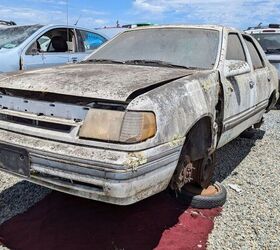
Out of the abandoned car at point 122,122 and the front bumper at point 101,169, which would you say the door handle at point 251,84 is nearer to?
the abandoned car at point 122,122

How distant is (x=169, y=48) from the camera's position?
12.6 ft

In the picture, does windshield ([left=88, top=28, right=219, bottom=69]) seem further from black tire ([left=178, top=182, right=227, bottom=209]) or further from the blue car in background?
the blue car in background

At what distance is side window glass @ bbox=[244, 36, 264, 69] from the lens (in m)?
4.92

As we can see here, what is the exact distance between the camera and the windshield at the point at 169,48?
3678 mm

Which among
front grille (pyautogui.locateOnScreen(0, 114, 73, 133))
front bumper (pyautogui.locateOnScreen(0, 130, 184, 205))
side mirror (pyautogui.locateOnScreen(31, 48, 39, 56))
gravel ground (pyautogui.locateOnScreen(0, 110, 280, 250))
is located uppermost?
side mirror (pyautogui.locateOnScreen(31, 48, 39, 56))

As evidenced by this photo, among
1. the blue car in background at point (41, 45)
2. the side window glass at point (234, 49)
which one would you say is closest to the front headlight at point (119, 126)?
the side window glass at point (234, 49)

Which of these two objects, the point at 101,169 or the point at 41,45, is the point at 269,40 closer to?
the point at 41,45

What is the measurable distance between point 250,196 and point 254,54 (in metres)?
2.06

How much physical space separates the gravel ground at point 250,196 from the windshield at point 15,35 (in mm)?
4062

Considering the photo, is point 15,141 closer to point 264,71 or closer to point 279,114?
point 264,71

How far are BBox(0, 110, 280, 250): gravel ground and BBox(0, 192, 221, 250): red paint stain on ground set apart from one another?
129 millimetres

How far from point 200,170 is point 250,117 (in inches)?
53.5

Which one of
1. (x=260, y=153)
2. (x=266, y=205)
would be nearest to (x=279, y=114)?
(x=260, y=153)

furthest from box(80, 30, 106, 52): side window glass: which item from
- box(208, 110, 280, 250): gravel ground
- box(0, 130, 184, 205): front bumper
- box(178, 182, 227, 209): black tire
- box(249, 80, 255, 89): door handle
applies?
box(0, 130, 184, 205): front bumper
